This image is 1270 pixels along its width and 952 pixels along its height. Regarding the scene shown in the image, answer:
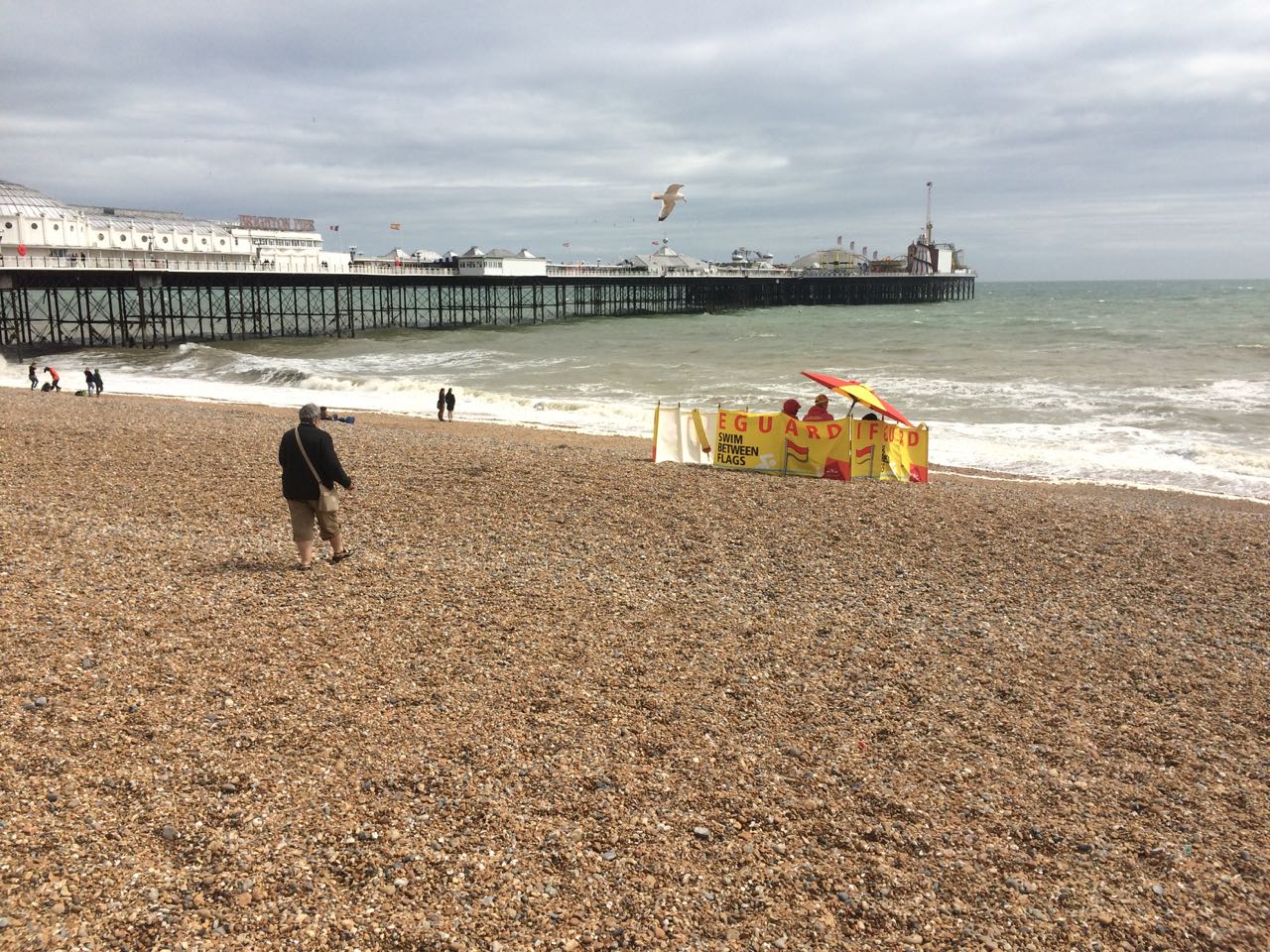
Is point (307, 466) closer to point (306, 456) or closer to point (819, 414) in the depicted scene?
point (306, 456)

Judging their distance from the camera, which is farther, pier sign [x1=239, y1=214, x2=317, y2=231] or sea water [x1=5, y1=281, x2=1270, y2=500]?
pier sign [x1=239, y1=214, x2=317, y2=231]

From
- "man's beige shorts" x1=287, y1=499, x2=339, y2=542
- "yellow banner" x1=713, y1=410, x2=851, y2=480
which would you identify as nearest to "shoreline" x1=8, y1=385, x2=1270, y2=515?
"yellow banner" x1=713, y1=410, x2=851, y2=480

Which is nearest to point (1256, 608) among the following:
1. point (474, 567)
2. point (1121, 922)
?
point (1121, 922)

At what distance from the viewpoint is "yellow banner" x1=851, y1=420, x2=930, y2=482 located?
37.9 ft

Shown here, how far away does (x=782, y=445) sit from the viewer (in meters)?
11.8

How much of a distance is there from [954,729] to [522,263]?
191 feet

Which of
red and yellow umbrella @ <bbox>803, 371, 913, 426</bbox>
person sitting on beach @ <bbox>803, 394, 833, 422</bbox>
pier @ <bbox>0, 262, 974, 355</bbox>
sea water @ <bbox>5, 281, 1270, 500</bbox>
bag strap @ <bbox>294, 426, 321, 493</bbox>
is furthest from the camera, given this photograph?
pier @ <bbox>0, 262, 974, 355</bbox>

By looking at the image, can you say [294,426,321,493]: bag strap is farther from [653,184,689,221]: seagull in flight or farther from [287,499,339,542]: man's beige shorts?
[653,184,689,221]: seagull in flight

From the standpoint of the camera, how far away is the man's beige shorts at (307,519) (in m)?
6.39

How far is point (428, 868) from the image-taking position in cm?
344

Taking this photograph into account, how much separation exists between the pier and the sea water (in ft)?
9.43

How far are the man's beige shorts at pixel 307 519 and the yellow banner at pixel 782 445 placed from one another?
6.33 meters

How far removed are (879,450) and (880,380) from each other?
18.1 meters

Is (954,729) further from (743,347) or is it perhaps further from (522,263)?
(522,263)
